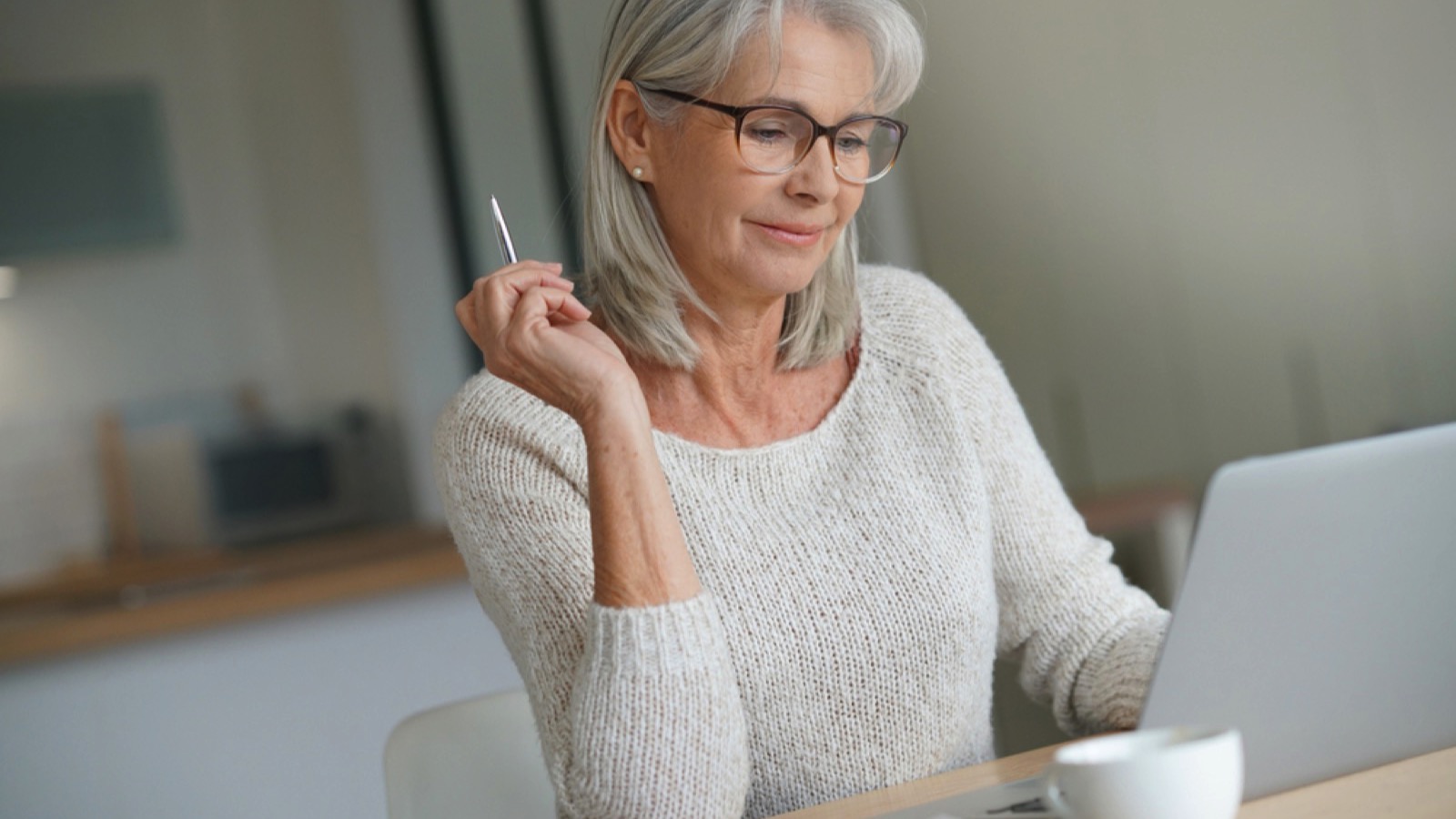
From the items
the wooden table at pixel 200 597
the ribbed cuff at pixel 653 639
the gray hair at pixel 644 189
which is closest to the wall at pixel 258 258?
the wooden table at pixel 200 597

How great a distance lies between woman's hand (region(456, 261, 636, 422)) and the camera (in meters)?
1.09

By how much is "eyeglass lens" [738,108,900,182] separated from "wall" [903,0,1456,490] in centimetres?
147

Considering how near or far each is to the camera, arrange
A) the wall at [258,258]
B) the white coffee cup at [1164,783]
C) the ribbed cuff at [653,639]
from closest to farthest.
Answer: the white coffee cup at [1164,783], the ribbed cuff at [653,639], the wall at [258,258]

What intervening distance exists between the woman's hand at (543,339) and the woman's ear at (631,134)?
24 centimetres

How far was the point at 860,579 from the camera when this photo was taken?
4.19ft

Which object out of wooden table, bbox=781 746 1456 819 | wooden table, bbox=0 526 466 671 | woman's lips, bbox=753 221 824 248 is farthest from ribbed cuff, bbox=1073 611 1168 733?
wooden table, bbox=0 526 466 671

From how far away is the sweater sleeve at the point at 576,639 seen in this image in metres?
1.03

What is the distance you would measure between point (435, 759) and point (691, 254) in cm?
54

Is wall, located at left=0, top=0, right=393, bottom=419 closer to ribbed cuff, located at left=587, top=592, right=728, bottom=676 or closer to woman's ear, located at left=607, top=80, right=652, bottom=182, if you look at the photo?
woman's ear, located at left=607, top=80, right=652, bottom=182

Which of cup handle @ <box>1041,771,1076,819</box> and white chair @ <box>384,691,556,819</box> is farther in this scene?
white chair @ <box>384,691,556,819</box>

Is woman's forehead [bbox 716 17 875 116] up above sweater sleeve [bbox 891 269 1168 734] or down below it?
above

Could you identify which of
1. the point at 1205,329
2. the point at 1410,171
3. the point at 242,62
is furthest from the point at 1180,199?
the point at 242,62

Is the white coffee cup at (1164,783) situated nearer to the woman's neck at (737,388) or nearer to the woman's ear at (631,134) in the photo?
the woman's neck at (737,388)

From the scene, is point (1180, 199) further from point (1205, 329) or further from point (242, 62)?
point (242, 62)
